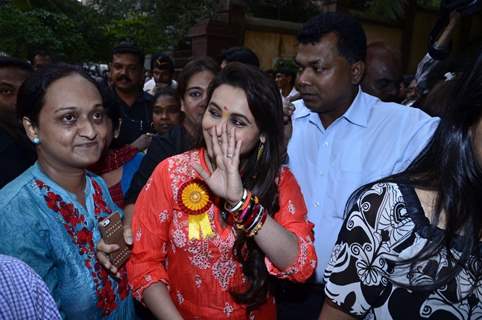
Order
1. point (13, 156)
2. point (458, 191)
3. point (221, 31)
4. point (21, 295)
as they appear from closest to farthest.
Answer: point (21, 295), point (458, 191), point (13, 156), point (221, 31)

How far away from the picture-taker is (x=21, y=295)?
84 centimetres

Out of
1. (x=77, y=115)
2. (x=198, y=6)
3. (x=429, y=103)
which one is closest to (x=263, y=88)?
(x=77, y=115)

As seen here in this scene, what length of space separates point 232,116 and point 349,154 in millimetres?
832

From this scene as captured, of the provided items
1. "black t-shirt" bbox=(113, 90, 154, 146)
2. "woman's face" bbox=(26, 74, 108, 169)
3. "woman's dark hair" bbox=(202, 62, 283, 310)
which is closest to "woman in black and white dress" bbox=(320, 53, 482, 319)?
"woman's dark hair" bbox=(202, 62, 283, 310)

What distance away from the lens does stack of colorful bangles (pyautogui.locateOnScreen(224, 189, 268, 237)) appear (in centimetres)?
146

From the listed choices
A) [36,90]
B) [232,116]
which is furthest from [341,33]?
[36,90]

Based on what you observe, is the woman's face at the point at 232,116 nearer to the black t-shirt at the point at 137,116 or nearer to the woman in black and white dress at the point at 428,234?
the woman in black and white dress at the point at 428,234

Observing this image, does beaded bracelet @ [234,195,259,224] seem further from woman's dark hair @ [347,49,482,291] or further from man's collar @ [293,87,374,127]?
man's collar @ [293,87,374,127]

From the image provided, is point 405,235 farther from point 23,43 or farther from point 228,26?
point 23,43

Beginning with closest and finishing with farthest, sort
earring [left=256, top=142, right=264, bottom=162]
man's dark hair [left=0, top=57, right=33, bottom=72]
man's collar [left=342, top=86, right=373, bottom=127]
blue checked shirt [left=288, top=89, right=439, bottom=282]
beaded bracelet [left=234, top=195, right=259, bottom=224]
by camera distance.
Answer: beaded bracelet [left=234, top=195, right=259, bottom=224] → earring [left=256, top=142, right=264, bottom=162] → blue checked shirt [left=288, top=89, right=439, bottom=282] → man's collar [left=342, top=86, right=373, bottom=127] → man's dark hair [left=0, top=57, right=33, bottom=72]

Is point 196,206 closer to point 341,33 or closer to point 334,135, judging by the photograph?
point 334,135

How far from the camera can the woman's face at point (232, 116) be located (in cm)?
162

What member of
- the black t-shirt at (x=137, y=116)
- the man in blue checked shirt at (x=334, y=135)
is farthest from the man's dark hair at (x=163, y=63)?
the man in blue checked shirt at (x=334, y=135)

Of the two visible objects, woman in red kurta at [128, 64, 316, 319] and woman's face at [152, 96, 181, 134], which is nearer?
woman in red kurta at [128, 64, 316, 319]
